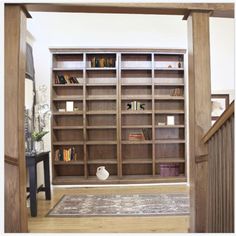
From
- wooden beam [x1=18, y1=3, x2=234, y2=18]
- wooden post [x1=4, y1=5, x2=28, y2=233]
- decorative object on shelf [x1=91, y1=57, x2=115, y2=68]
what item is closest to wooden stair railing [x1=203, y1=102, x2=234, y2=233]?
wooden beam [x1=18, y1=3, x2=234, y2=18]

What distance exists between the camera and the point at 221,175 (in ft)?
6.38

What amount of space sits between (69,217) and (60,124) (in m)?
2.30

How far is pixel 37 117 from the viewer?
449 cm

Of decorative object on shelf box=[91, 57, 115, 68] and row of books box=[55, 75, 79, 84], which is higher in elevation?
decorative object on shelf box=[91, 57, 115, 68]

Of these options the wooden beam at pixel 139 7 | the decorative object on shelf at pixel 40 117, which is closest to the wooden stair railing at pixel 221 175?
the wooden beam at pixel 139 7

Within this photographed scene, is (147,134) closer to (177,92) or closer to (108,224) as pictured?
(177,92)

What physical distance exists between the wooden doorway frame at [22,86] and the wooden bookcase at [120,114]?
2.56m

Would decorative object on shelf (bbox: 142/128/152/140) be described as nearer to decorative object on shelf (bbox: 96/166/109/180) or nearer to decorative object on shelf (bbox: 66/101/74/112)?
decorative object on shelf (bbox: 96/166/109/180)

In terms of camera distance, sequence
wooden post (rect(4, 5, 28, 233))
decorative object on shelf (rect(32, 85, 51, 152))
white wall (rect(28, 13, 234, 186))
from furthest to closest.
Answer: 1. white wall (rect(28, 13, 234, 186))
2. decorative object on shelf (rect(32, 85, 51, 152))
3. wooden post (rect(4, 5, 28, 233))

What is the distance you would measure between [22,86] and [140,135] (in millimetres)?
3119

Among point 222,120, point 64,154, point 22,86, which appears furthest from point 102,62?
point 222,120

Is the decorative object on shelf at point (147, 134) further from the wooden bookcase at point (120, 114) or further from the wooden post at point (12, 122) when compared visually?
the wooden post at point (12, 122)

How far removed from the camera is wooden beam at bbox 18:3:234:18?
2445 mm

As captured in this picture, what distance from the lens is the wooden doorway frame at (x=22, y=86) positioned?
7.91ft
